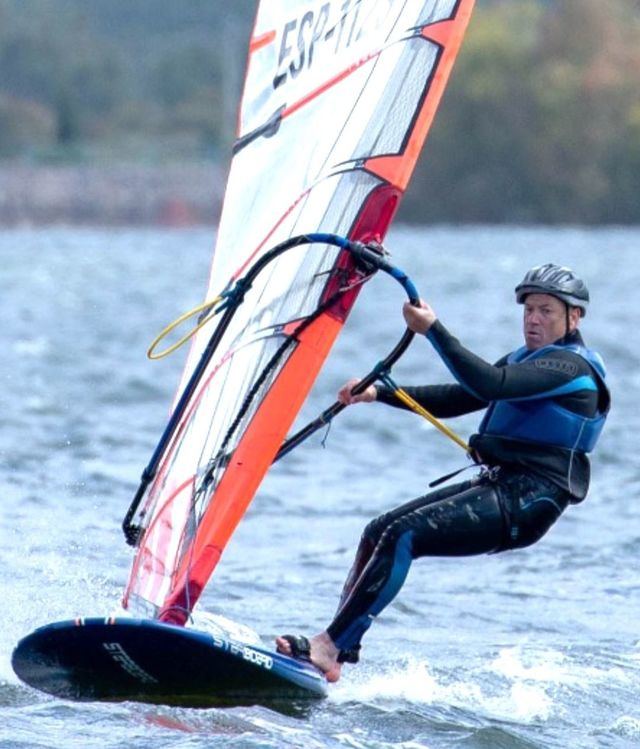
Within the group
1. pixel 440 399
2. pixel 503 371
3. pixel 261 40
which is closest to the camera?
pixel 503 371

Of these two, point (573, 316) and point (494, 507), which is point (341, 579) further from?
point (573, 316)

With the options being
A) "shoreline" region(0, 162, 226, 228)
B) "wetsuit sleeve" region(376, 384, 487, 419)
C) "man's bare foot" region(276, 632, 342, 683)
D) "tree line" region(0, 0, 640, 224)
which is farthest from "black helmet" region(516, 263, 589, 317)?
"shoreline" region(0, 162, 226, 228)

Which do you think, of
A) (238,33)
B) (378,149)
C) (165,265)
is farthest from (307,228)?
(238,33)

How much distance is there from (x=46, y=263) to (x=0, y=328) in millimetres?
22096

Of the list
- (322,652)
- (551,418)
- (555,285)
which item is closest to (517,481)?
(551,418)

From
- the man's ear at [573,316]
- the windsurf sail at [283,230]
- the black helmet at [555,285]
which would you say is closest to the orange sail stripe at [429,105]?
the windsurf sail at [283,230]

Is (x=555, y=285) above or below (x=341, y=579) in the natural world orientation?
above

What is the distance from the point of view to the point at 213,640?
206 inches

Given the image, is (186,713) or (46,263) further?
(46,263)

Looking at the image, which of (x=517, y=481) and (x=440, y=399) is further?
(x=440, y=399)

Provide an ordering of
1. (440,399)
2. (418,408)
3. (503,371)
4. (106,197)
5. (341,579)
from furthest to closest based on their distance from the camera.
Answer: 1. (106,197)
2. (341,579)
3. (440,399)
4. (418,408)
5. (503,371)

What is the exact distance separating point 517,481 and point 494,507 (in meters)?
0.10

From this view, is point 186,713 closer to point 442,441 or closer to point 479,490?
point 479,490

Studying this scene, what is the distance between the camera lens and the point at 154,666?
537cm
